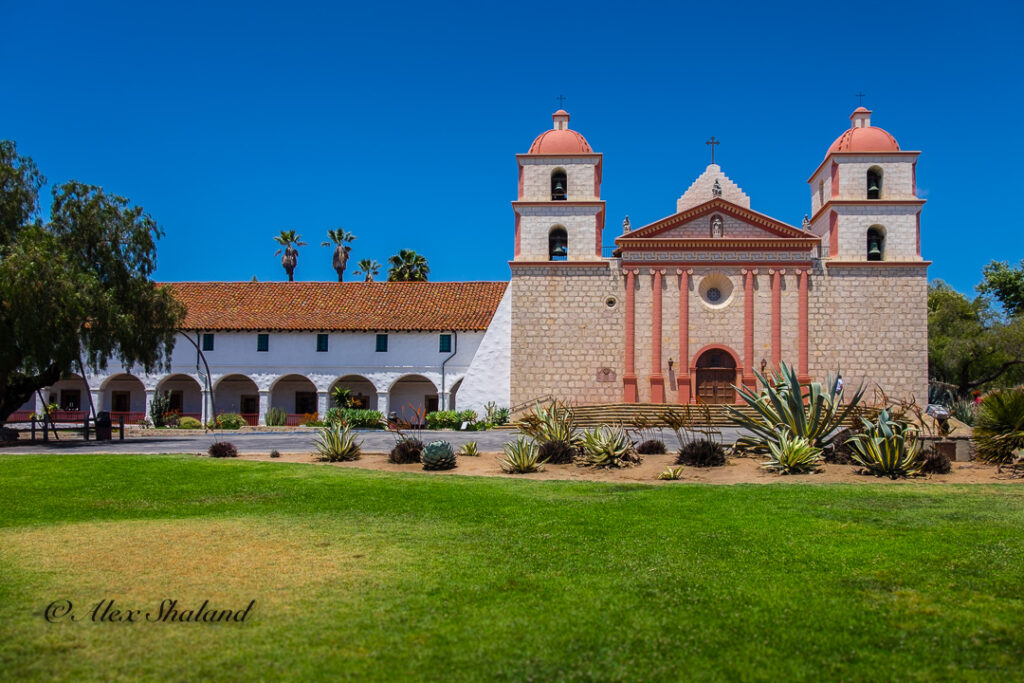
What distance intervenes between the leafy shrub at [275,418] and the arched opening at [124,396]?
279 inches

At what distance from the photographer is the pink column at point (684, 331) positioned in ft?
109

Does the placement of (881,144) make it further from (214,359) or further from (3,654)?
(3,654)

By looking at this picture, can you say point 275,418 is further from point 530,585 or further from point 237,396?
point 530,585

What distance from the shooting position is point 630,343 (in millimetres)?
33375

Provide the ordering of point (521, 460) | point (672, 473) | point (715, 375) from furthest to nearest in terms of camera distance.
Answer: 1. point (715, 375)
2. point (521, 460)
3. point (672, 473)

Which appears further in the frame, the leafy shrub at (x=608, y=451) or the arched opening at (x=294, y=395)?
the arched opening at (x=294, y=395)

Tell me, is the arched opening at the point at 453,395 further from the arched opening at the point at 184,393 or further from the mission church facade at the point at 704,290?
the arched opening at the point at 184,393

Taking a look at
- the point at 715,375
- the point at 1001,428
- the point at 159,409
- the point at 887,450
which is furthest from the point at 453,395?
the point at 887,450

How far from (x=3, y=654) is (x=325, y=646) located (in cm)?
193

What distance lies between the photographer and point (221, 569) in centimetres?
696

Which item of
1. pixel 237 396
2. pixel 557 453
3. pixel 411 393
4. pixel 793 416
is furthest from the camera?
pixel 237 396

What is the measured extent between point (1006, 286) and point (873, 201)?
53.6ft

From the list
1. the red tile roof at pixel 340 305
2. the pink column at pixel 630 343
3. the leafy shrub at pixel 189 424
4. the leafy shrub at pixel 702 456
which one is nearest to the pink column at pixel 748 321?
the pink column at pixel 630 343

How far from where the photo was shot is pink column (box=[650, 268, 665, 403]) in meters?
33.1
